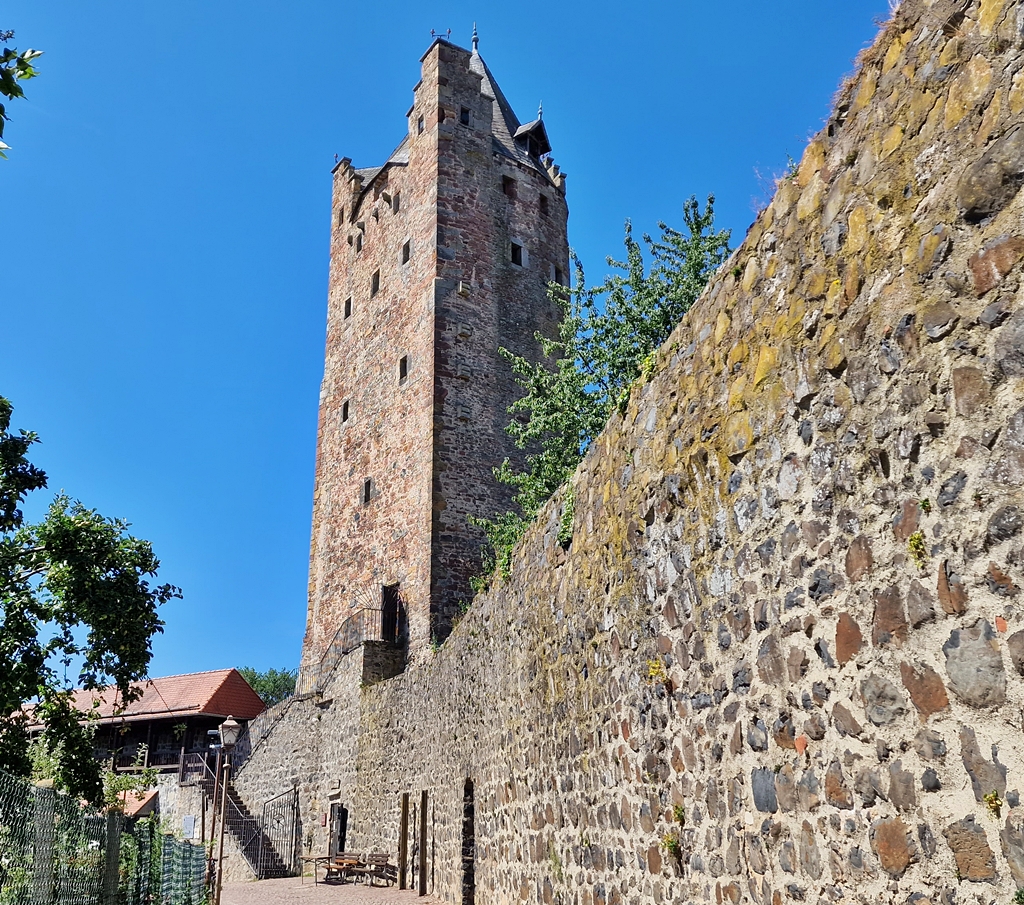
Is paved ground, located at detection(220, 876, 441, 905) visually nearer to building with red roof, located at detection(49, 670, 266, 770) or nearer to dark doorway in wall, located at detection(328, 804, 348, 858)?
dark doorway in wall, located at detection(328, 804, 348, 858)

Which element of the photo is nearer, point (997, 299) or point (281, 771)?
point (997, 299)

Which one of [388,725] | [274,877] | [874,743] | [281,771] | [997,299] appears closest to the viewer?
[997,299]

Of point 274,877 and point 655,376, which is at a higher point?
point 655,376

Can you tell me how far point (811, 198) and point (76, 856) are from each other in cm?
705

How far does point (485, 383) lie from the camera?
22500 millimetres

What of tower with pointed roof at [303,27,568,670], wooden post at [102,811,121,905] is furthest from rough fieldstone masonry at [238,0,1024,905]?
tower with pointed roof at [303,27,568,670]

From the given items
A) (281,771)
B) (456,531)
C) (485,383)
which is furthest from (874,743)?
(281,771)

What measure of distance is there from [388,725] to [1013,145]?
611 inches

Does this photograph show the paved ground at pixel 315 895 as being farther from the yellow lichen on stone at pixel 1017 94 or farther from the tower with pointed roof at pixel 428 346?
the yellow lichen on stone at pixel 1017 94

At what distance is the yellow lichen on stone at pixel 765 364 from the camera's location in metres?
4.16

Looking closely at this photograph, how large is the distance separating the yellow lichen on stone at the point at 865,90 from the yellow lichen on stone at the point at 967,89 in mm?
548

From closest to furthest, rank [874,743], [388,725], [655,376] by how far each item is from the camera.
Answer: [874,743]
[655,376]
[388,725]

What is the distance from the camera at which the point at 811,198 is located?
406 cm

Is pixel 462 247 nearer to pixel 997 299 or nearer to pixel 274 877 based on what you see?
pixel 274 877
